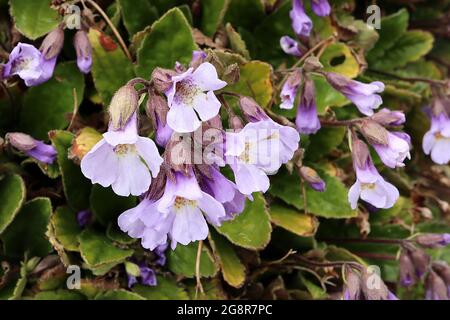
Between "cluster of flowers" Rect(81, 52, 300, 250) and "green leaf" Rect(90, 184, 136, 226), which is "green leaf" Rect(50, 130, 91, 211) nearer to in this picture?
"green leaf" Rect(90, 184, 136, 226)

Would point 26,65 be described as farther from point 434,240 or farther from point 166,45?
point 434,240

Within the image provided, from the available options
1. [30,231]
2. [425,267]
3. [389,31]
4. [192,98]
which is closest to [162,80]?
[192,98]

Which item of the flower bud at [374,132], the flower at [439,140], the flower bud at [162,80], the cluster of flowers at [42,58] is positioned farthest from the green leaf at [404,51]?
the flower bud at [162,80]
